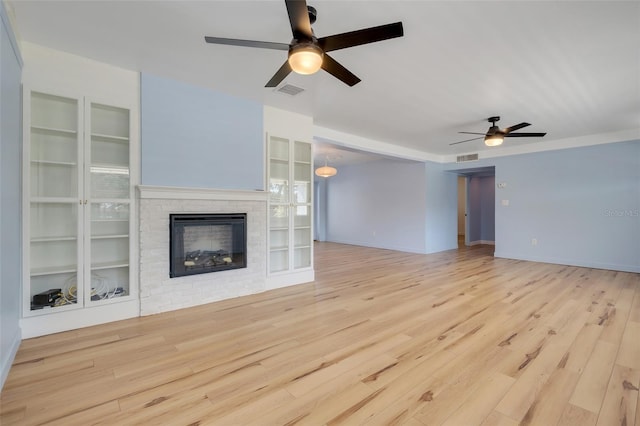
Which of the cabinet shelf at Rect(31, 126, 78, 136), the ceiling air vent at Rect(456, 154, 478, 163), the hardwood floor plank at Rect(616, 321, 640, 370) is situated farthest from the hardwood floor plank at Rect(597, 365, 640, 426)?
the ceiling air vent at Rect(456, 154, 478, 163)

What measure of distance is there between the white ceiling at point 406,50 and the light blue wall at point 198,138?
0.19 meters

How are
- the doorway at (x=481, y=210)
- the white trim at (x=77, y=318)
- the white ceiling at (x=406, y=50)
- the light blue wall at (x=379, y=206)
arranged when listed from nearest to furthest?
1. the white ceiling at (x=406, y=50)
2. the white trim at (x=77, y=318)
3. the light blue wall at (x=379, y=206)
4. the doorway at (x=481, y=210)

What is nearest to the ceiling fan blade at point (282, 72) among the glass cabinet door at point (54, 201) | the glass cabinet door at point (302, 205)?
the glass cabinet door at point (302, 205)

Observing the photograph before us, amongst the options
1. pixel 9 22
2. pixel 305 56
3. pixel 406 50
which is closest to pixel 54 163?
pixel 9 22

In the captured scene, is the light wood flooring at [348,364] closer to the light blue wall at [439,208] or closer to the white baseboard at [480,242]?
the light blue wall at [439,208]

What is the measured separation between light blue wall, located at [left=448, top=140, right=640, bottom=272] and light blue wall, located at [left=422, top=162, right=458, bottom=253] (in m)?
1.18

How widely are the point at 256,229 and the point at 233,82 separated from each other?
1872 millimetres

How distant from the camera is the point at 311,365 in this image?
2.18 metres

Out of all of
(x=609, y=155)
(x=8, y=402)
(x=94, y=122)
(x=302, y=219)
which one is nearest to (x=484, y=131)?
(x=609, y=155)

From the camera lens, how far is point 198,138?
3.57 m

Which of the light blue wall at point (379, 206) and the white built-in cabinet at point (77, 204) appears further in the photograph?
the light blue wall at point (379, 206)

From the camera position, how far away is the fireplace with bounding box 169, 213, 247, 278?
3.39 metres

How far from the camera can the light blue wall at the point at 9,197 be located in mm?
2006

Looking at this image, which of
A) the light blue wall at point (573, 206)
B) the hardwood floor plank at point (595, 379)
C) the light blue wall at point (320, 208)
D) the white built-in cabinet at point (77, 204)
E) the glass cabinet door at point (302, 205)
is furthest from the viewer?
the light blue wall at point (320, 208)
